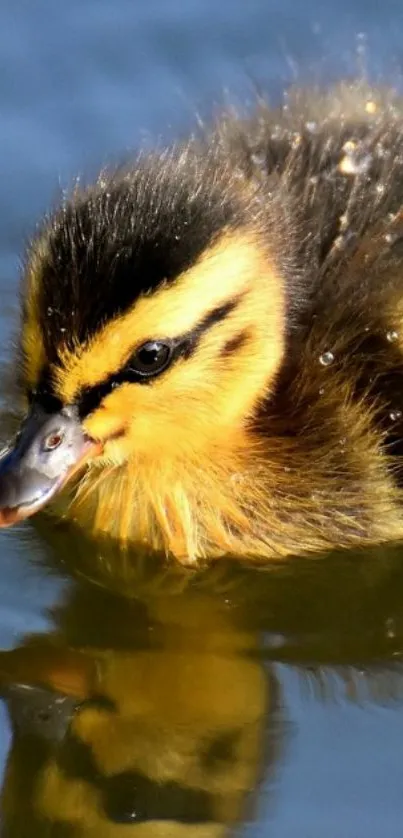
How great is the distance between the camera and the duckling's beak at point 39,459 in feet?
12.9

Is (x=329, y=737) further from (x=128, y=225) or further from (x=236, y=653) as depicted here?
(x=128, y=225)

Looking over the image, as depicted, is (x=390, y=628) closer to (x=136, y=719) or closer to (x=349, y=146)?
(x=136, y=719)

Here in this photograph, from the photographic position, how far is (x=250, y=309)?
407 centimetres

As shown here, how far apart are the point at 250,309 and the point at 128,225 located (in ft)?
1.27

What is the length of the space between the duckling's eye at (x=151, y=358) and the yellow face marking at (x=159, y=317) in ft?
0.08

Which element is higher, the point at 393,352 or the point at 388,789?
the point at 393,352

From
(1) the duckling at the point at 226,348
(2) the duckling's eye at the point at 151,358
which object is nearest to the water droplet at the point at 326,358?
(1) the duckling at the point at 226,348

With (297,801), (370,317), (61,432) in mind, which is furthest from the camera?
(370,317)

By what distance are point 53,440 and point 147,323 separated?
0.29 metres

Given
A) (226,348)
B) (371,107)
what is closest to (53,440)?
(226,348)

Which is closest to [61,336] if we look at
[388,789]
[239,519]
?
[239,519]

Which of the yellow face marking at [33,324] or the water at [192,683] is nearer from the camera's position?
the water at [192,683]

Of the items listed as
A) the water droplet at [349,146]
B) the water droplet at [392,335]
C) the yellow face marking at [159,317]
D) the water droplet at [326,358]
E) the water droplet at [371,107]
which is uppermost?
the yellow face marking at [159,317]

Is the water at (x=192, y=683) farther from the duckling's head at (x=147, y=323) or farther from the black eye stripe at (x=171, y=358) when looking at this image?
the black eye stripe at (x=171, y=358)
